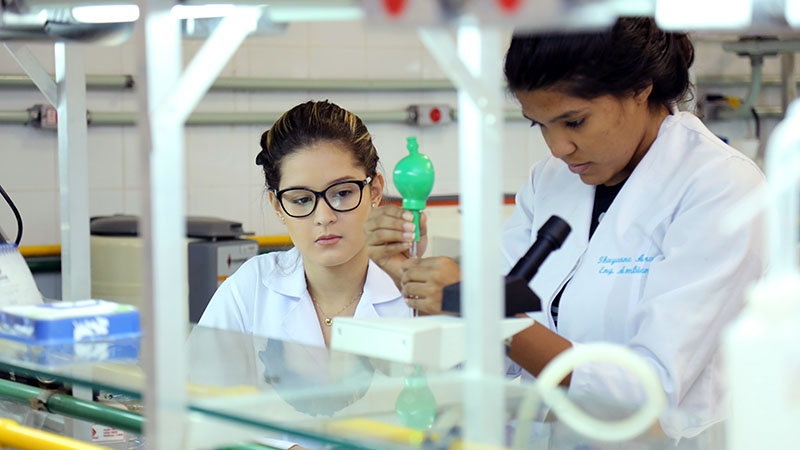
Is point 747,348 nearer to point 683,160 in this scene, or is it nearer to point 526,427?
point 526,427

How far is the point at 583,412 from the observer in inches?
36.6

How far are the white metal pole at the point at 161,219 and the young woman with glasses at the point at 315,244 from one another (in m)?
1.19

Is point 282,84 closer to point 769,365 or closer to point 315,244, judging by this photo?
point 315,244

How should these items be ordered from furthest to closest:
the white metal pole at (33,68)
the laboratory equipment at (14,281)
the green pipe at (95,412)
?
the white metal pole at (33,68) < the laboratory equipment at (14,281) < the green pipe at (95,412)

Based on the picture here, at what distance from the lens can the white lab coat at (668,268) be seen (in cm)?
149

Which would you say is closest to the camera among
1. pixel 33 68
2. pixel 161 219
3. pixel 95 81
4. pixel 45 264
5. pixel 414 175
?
pixel 161 219

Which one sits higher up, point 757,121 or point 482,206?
point 757,121

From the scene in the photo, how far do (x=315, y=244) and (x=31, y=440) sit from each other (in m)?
0.87

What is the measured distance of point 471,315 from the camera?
87 centimetres

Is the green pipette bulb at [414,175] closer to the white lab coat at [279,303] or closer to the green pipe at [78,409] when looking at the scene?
the green pipe at [78,409]

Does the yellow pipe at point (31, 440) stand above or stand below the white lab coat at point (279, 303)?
below

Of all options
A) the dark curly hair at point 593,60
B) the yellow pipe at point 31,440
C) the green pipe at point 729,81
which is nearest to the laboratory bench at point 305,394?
the yellow pipe at point 31,440

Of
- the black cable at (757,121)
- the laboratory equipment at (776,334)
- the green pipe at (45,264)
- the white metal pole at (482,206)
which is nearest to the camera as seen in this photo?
the laboratory equipment at (776,334)

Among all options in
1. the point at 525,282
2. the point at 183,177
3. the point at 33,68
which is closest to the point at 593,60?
the point at 525,282
